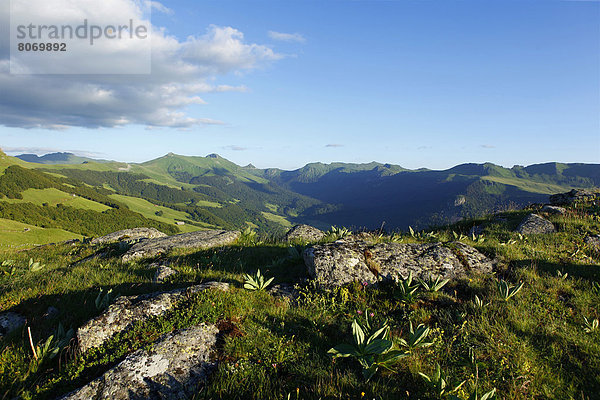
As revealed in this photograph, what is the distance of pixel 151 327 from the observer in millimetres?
5160

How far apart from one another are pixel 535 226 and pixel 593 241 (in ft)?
6.93

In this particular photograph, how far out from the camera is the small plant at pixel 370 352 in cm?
429

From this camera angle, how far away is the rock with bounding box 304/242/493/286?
7484 mm

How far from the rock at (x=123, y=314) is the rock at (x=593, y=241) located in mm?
13800

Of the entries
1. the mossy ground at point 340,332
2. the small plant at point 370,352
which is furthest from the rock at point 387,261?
the small plant at point 370,352

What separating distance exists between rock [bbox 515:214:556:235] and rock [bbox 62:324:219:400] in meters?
13.8

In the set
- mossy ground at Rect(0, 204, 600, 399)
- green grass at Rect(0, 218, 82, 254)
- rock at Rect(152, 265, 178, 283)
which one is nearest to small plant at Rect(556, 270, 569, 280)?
mossy ground at Rect(0, 204, 600, 399)

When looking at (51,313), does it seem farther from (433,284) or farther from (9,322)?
(433,284)

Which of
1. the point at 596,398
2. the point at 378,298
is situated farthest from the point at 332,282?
the point at 596,398

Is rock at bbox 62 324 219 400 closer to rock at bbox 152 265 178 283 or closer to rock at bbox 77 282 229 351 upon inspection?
rock at bbox 77 282 229 351

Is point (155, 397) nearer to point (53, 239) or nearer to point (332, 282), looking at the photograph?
point (332, 282)

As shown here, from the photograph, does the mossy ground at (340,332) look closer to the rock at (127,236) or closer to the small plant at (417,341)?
the small plant at (417,341)

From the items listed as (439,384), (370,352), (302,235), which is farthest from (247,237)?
(439,384)

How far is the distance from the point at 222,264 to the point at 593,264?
12.1 meters
